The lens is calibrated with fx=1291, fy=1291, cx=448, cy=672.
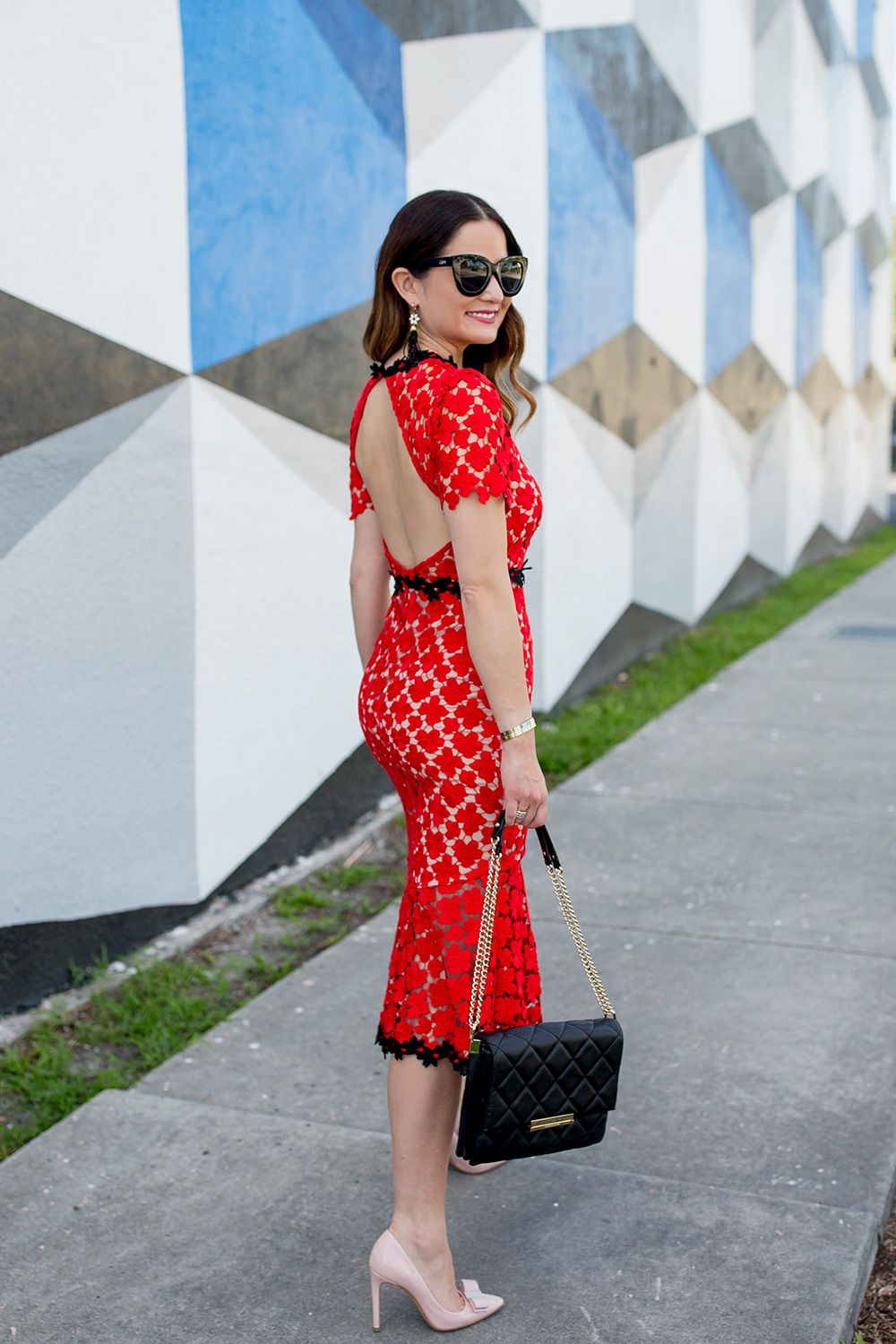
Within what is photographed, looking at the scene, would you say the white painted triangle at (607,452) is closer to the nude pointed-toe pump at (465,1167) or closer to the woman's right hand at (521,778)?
the nude pointed-toe pump at (465,1167)

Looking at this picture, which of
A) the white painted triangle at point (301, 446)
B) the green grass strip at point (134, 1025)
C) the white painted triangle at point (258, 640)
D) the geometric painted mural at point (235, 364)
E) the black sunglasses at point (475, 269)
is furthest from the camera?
the white painted triangle at point (301, 446)

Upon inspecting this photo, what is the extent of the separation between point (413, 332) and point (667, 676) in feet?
19.8

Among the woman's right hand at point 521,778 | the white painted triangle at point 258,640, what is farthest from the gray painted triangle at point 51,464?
the woman's right hand at point 521,778

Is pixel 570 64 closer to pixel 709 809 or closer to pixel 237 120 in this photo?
pixel 237 120

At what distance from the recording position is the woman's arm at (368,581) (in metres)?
2.63

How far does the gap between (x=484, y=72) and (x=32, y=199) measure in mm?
3256

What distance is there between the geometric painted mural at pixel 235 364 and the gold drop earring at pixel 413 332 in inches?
60.4

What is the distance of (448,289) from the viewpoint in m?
2.29

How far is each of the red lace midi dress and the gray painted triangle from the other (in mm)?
1468

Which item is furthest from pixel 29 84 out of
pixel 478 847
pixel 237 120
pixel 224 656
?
pixel 478 847

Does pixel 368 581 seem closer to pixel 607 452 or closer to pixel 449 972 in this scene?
pixel 449 972

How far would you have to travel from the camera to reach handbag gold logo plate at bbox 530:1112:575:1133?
2199mm

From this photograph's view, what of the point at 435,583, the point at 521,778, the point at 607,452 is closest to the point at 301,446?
the point at 435,583

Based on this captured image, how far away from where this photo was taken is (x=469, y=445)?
7.06ft
